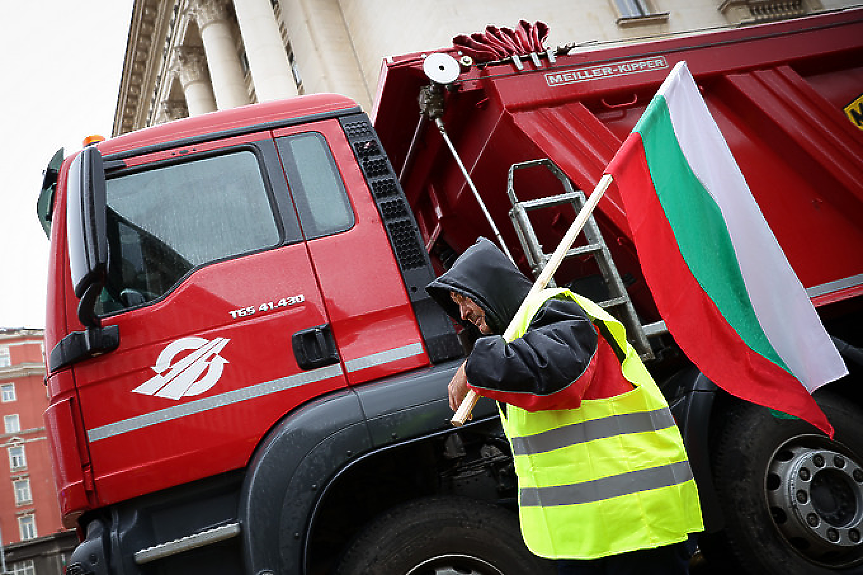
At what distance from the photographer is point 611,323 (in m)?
1.99

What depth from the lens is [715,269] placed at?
2.31m

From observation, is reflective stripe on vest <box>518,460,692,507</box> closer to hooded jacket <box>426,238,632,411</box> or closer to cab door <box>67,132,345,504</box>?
hooded jacket <box>426,238,632,411</box>

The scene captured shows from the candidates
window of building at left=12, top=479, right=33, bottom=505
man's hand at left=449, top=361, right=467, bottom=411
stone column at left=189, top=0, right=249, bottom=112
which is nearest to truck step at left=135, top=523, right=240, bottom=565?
man's hand at left=449, top=361, right=467, bottom=411

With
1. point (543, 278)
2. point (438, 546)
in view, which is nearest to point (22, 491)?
point (438, 546)

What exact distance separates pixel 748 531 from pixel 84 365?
2.77m

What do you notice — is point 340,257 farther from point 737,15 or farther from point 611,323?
point 737,15

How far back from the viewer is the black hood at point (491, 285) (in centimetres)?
212

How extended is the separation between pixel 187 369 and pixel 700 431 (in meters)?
2.13

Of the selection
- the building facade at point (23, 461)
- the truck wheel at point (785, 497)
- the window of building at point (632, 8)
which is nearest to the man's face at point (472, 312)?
the truck wheel at point (785, 497)

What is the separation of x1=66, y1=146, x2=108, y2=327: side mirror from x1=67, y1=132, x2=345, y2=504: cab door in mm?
186

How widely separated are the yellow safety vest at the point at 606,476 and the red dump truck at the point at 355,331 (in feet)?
2.12

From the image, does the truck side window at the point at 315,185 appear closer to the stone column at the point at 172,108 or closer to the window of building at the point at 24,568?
the stone column at the point at 172,108

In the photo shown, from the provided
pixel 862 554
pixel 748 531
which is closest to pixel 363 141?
pixel 748 531

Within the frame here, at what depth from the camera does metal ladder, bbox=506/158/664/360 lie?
2.81 meters
